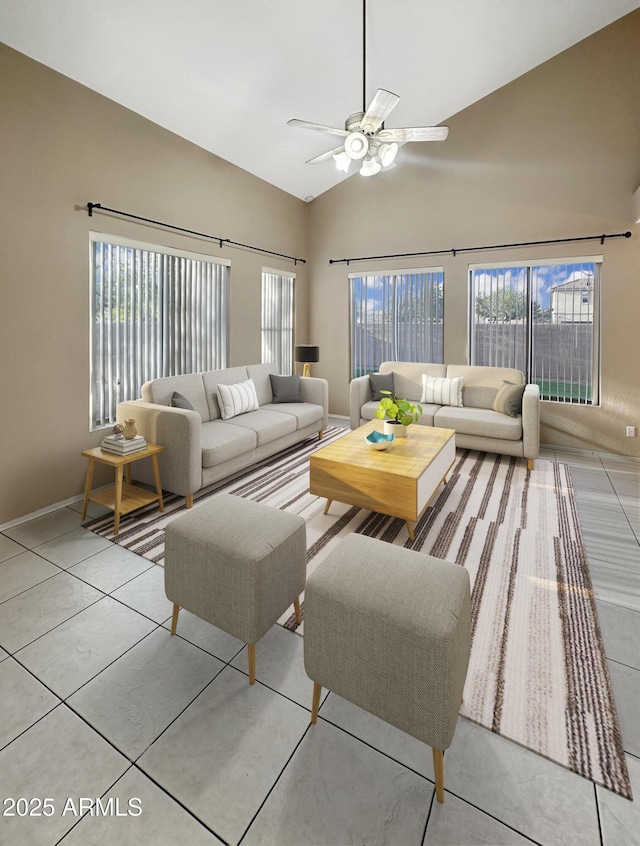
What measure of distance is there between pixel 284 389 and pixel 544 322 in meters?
3.09

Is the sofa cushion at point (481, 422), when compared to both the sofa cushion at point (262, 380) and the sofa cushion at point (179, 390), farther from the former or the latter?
the sofa cushion at point (179, 390)

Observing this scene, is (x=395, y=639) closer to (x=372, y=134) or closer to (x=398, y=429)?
(x=398, y=429)

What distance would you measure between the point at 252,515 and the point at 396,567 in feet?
2.33

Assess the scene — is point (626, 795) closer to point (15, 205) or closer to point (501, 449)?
point (501, 449)

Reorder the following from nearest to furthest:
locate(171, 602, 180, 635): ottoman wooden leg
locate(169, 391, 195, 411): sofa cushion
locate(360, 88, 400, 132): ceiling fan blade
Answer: locate(171, 602, 180, 635): ottoman wooden leg
locate(360, 88, 400, 132): ceiling fan blade
locate(169, 391, 195, 411): sofa cushion

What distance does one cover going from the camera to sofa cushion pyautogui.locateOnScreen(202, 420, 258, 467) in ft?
11.1

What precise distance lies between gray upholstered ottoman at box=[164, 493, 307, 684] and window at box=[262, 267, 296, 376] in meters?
4.08

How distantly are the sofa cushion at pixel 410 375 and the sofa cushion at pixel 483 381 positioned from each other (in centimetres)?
29

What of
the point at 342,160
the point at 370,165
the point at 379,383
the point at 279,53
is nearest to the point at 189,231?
the point at 279,53

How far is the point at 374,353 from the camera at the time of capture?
6.07 metres

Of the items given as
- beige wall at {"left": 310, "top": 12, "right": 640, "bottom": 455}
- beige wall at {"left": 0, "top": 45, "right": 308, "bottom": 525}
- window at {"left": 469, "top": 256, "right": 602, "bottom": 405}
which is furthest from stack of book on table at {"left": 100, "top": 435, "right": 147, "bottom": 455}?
window at {"left": 469, "top": 256, "right": 602, "bottom": 405}

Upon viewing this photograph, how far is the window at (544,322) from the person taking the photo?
15.1 feet

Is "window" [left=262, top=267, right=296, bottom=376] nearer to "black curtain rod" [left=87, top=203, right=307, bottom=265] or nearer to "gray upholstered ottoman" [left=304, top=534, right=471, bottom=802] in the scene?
"black curtain rod" [left=87, top=203, right=307, bottom=265]

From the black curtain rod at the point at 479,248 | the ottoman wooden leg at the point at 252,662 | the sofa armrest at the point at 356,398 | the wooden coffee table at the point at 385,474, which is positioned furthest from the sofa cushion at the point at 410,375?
the ottoman wooden leg at the point at 252,662
